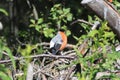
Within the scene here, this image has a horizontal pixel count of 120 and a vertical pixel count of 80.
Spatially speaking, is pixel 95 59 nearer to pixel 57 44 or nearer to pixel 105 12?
pixel 105 12

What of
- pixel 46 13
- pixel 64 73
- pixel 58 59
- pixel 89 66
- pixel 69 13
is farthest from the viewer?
pixel 46 13

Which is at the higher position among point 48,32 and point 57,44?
point 57,44

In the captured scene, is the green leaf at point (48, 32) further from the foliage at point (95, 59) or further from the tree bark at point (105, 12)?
the foliage at point (95, 59)

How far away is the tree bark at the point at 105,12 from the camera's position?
3.46m

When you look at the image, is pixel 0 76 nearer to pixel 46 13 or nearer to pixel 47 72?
pixel 47 72

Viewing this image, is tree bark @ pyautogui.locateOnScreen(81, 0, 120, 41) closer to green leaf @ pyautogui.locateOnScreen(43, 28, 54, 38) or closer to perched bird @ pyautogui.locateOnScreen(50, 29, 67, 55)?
perched bird @ pyautogui.locateOnScreen(50, 29, 67, 55)

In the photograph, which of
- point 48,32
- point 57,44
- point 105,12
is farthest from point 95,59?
point 48,32

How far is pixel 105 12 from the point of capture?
3.45m

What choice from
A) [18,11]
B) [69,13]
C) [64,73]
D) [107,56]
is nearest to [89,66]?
[107,56]

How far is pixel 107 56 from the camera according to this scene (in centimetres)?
277

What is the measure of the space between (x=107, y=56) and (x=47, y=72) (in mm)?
569

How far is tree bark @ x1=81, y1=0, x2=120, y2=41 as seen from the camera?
11.4 ft

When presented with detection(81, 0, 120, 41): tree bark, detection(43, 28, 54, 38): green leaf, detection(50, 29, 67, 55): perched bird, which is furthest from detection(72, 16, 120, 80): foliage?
detection(43, 28, 54, 38): green leaf

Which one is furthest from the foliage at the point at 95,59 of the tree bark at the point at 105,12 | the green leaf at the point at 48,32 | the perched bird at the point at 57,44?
the green leaf at the point at 48,32
